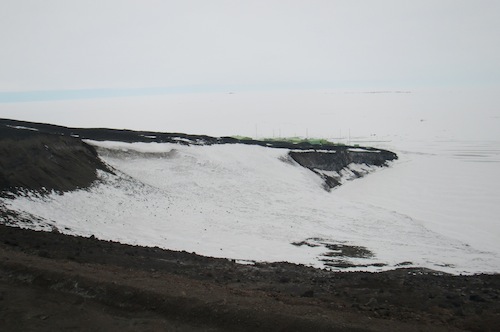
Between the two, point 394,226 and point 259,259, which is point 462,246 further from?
point 259,259

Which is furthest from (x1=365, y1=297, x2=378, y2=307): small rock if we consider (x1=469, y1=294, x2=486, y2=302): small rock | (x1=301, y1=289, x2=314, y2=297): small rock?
(x1=469, y1=294, x2=486, y2=302): small rock

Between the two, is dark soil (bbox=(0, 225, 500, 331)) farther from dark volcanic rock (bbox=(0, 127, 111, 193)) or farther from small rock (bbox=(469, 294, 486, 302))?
dark volcanic rock (bbox=(0, 127, 111, 193))

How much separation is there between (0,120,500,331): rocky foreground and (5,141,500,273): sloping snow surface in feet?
12.1

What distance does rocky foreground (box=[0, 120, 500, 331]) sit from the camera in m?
7.50

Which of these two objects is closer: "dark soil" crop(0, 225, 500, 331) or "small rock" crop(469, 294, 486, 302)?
"dark soil" crop(0, 225, 500, 331)

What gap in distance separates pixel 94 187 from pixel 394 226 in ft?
56.8

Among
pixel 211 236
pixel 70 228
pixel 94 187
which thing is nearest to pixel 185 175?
pixel 94 187

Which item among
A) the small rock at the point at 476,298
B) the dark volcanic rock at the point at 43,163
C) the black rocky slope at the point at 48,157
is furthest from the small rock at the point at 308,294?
the black rocky slope at the point at 48,157

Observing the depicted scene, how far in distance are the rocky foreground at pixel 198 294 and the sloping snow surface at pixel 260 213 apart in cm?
369

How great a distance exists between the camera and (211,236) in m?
20.3

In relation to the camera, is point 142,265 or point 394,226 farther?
point 394,226

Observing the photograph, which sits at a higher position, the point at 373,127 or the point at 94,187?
the point at 373,127

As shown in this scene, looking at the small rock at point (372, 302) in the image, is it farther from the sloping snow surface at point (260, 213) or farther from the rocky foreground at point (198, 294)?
the sloping snow surface at point (260, 213)

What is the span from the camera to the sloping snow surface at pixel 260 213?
18.0 metres
